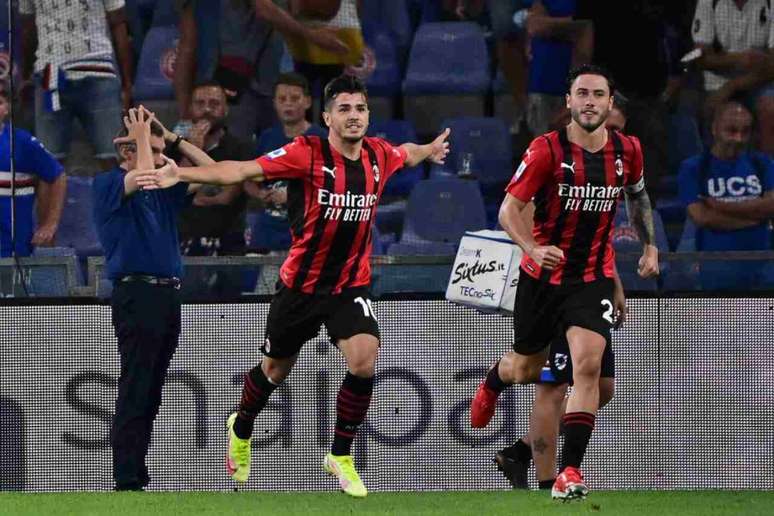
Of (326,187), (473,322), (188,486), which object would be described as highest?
(326,187)

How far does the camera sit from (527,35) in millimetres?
9695

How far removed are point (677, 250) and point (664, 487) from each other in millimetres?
1313

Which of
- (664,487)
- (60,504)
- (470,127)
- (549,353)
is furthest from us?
(470,127)

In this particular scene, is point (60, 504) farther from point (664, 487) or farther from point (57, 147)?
point (664, 487)

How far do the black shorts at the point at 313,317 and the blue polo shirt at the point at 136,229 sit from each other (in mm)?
751

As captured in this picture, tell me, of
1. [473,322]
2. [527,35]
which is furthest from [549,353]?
[527,35]

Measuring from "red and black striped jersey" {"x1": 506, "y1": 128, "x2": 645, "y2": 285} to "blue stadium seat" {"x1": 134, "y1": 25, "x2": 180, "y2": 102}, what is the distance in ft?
10.00

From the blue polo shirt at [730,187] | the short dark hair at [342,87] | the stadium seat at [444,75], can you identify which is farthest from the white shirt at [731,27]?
the short dark hair at [342,87]

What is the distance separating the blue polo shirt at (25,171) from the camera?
902 cm

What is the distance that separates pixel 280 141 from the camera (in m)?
9.30

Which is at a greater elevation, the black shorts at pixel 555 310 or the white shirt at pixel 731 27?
the white shirt at pixel 731 27

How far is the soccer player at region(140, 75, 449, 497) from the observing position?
7.18 m

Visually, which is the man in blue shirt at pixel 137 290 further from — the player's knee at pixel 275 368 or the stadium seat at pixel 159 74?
the stadium seat at pixel 159 74

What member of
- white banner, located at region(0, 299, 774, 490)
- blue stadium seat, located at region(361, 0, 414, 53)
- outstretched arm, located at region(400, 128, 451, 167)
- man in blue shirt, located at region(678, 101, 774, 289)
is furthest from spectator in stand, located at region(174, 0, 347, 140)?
man in blue shirt, located at region(678, 101, 774, 289)
